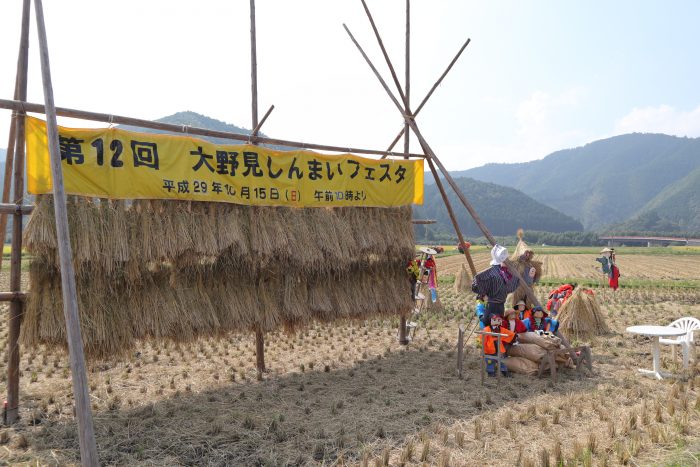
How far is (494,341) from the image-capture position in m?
7.50

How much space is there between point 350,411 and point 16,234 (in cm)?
452

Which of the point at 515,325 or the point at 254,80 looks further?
the point at 515,325

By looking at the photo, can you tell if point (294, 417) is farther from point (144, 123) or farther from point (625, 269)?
point (625, 269)

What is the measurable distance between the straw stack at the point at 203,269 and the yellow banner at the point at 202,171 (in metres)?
0.19

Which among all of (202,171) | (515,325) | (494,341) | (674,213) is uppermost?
(202,171)

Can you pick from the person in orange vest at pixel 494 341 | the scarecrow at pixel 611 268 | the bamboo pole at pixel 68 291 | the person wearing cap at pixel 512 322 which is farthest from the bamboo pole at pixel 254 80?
the scarecrow at pixel 611 268

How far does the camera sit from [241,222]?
283 inches

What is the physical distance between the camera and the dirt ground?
→ 15.7 feet

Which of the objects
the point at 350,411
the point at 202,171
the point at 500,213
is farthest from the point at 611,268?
the point at 500,213

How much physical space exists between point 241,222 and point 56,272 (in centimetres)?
247

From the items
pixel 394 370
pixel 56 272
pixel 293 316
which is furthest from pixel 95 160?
pixel 394 370

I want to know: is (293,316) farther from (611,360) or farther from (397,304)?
(611,360)

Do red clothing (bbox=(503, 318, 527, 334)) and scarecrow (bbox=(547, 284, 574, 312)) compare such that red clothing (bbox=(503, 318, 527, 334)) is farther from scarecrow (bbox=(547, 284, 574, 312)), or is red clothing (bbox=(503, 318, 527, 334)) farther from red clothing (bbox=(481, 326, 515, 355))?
scarecrow (bbox=(547, 284, 574, 312))

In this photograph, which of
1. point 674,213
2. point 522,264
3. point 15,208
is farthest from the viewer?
point 674,213
